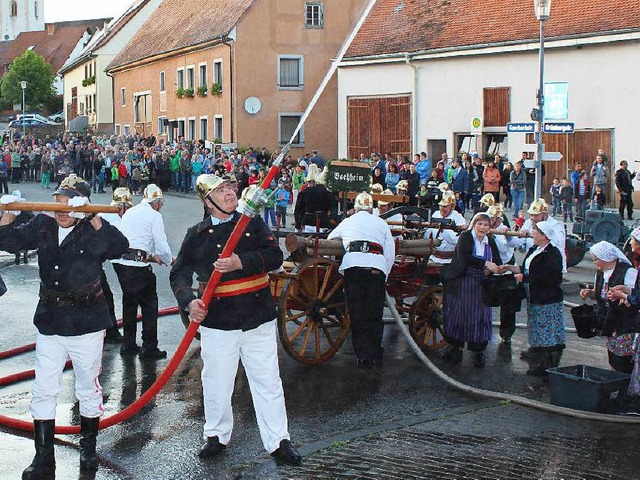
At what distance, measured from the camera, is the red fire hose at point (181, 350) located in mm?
7512

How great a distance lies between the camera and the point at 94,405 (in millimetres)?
7621

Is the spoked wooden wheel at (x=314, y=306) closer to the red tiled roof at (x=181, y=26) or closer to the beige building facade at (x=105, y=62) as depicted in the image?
the red tiled roof at (x=181, y=26)

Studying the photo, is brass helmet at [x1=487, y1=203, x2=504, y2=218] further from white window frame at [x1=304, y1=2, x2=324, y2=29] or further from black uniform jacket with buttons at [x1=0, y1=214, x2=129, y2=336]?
white window frame at [x1=304, y1=2, x2=324, y2=29]

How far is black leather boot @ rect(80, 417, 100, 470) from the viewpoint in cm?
743

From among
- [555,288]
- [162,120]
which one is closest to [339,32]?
[162,120]

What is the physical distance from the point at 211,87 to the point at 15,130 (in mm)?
30429

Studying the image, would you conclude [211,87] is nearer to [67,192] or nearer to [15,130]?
[15,130]

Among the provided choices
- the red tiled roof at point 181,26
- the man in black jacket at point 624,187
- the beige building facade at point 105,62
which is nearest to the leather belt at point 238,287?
the man in black jacket at point 624,187

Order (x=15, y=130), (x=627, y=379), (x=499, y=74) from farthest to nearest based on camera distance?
(x=15, y=130) → (x=499, y=74) → (x=627, y=379)

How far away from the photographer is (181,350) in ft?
25.6

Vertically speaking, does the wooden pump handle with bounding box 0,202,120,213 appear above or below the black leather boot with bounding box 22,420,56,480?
above

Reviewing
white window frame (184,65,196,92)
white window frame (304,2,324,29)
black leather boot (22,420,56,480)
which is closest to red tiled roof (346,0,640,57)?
white window frame (304,2,324,29)

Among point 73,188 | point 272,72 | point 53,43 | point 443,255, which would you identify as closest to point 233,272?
point 73,188

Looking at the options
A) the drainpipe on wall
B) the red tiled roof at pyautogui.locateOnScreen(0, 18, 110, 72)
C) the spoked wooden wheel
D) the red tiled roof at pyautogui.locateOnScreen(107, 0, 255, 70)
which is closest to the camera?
the spoked wooden wheel
